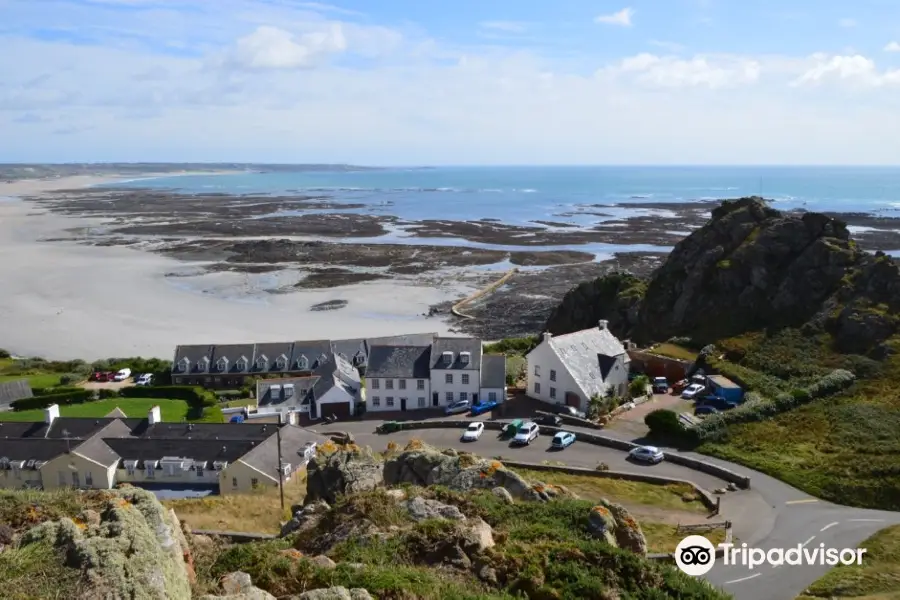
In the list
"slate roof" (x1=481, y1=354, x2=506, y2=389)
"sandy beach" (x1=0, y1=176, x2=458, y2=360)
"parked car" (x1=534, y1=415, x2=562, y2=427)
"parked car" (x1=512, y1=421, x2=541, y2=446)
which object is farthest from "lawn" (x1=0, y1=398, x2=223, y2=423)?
"parked car" (x1=534, y1=415, x2=562, y2=427)

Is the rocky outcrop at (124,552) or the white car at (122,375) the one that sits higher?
the rocky outcrop at (124,552)

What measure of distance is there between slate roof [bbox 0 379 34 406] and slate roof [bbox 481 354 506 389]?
109 ft

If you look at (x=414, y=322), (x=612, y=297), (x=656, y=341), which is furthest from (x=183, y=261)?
(x=656, y=341)

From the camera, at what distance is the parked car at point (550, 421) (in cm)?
3632

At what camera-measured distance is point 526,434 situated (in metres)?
34.3

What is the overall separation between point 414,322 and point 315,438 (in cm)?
3626

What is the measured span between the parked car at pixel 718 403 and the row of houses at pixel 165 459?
20766 millimetres

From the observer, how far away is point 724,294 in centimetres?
5072

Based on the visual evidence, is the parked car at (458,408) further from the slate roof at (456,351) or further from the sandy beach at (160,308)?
the sandy beach at (160,308)

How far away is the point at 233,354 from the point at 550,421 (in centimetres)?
2849

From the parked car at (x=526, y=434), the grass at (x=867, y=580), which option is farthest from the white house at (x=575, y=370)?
the grass at (x=867, y=580)

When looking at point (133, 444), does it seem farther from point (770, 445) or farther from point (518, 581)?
point (770, 445)

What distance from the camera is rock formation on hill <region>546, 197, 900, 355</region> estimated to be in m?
42.5

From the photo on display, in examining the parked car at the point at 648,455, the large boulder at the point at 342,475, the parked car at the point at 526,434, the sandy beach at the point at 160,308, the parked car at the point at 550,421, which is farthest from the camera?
the sandy beach at the point at 160,308
